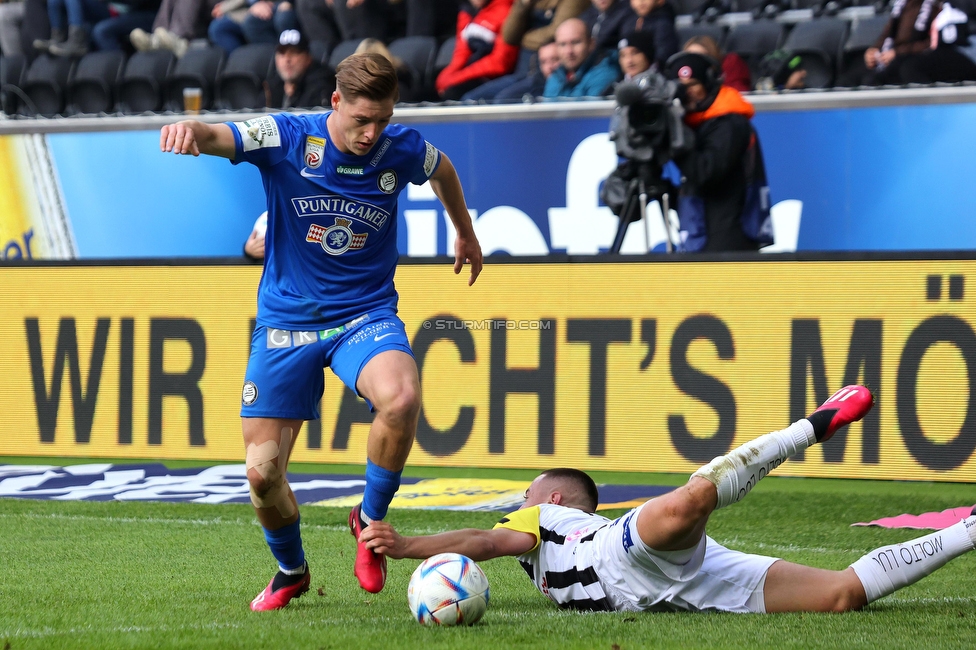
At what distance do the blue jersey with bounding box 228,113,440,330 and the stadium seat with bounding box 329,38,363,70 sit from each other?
26.7 ft

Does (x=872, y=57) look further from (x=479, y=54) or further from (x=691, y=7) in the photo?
(x=479, y=54)

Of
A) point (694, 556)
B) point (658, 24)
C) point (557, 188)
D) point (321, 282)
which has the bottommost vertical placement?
point (694, 556)

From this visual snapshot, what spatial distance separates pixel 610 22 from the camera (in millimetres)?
11531

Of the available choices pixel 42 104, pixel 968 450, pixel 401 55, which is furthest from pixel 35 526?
pixel 42 104

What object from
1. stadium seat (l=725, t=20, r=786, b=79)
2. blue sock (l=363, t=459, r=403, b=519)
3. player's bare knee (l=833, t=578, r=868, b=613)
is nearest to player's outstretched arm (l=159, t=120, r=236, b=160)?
blue sock (l=363, t=459, r=403, b=519)

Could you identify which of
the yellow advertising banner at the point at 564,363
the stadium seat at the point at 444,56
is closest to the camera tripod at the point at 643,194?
the yellow advertising banner at the point at 564,363

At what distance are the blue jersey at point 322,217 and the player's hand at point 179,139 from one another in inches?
15.7

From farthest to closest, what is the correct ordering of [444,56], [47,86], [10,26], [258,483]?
[10,26] < [47,86] < [444,56] < [258,483]

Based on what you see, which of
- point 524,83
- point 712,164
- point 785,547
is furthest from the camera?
point 524,83

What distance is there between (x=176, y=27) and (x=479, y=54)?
4.24m

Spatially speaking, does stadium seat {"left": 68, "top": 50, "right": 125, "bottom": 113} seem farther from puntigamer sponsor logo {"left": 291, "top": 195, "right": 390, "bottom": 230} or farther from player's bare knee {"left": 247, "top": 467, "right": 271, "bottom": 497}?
player's bare knee {"left": 247, "top": 467, "right": 271, "bottom": 497}

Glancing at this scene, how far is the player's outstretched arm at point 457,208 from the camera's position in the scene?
16.5 feet

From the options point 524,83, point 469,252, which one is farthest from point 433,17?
point 469,252

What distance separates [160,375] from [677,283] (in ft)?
13.5
